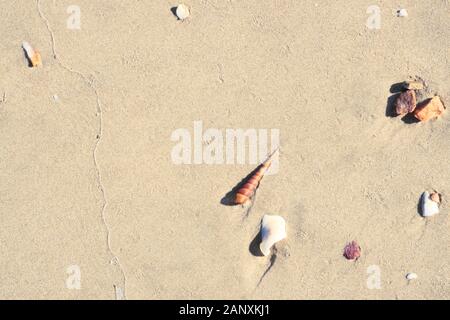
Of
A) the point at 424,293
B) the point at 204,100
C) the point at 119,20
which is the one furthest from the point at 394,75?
the point at 119,20

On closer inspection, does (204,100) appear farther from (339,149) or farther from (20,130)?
(20,130)

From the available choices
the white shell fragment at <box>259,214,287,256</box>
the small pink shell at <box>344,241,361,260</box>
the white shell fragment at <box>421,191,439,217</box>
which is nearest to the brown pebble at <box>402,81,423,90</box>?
the white shell fragment at <box>421,191,439,217</box>

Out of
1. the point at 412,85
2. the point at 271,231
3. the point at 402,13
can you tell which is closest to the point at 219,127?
the point at 271,231

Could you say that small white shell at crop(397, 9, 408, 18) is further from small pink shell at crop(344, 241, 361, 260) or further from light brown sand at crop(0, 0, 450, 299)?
small pink shell at crop(344, 241, 361, 260)

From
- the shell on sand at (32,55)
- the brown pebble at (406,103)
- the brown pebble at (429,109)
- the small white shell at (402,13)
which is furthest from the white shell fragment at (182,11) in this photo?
the brown pebble at (429,109)

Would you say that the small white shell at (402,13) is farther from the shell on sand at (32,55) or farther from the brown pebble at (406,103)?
the shell on sand at (32,55)

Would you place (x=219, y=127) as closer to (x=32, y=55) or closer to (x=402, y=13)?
(x=32, y=55)
